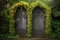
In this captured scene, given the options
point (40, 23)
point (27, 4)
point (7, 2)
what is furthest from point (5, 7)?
point (40, 23)

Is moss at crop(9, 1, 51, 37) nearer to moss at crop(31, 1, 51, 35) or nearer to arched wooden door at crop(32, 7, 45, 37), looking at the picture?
moss at crop(31, 1, 51, 35)

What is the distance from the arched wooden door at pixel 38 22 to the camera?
1432 cm

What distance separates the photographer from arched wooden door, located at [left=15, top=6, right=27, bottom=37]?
47.0 feet

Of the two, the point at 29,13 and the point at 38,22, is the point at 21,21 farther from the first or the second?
the point at 38,22

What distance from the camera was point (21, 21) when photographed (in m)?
14.4

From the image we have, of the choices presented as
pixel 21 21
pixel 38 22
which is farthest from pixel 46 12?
pixel 21 21

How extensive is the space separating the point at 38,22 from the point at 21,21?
41.1 inches

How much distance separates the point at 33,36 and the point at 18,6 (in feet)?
6.68

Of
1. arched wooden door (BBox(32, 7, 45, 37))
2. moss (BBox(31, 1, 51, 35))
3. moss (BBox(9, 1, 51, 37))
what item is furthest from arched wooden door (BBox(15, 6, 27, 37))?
moss (BBox(31, 1, 51, 35))

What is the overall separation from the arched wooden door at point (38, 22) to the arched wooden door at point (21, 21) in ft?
1.83

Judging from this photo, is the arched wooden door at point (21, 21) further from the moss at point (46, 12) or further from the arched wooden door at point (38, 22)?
the moss at point (46, 12)

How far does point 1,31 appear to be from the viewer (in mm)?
13344

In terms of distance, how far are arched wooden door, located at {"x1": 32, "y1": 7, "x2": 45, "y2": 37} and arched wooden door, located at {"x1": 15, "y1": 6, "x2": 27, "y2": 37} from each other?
0.56 meters

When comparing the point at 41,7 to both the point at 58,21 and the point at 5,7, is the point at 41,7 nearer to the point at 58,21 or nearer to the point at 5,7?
the point at 58,21
